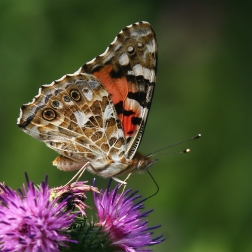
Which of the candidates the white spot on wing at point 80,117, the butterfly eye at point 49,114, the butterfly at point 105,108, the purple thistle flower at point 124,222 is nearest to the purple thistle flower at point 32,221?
the purple thistle flower at point 124,222

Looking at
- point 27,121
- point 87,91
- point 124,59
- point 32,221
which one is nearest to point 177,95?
point 124,59

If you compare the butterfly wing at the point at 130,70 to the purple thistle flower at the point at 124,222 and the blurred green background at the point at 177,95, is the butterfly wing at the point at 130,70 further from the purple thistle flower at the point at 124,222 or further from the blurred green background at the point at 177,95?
the blurred green background at the point at 177,95

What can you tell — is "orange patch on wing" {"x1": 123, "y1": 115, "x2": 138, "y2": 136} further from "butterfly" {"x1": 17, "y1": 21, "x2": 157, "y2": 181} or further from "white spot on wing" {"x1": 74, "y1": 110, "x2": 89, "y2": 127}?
"white spot on wing" {"x1": 74, "y1": 110, "x2": 89, "y2": 127}

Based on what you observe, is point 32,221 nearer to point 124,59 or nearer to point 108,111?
point 108,111

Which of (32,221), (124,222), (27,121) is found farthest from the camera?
(27,121)

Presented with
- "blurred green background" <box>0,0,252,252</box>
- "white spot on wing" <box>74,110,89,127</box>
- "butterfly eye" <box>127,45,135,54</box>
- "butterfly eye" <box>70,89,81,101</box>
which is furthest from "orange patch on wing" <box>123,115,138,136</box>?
"blurred green background" <box>0,0,252,252</box>

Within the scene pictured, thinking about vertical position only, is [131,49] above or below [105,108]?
above

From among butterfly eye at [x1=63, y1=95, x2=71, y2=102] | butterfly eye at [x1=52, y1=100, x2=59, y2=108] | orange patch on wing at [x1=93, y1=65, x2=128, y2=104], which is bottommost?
butterfly eye at [x1=52, y1=100, x2=59, y2=108]

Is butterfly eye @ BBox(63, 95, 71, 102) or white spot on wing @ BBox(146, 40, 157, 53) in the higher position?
white spot on wing @ BBox(146, 40, 157, 53)
